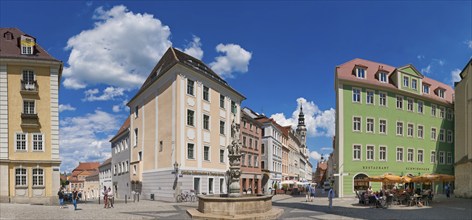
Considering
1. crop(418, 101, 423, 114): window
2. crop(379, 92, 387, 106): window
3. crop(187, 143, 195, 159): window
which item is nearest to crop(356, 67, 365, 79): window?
crop(379, 92, 387, 106): window

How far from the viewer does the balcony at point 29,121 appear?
30109 millimetres

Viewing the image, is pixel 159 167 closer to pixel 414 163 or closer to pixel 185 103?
pixel 185 103

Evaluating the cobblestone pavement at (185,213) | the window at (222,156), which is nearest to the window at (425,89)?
the cobblestone pavement at (185,213)

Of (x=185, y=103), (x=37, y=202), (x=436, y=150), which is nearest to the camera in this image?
(x=37, y=202)

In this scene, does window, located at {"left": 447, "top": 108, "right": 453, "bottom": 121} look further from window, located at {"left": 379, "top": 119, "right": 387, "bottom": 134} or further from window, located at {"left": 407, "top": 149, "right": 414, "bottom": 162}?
window, located at {"left": 379, "top": 119, "right": 387, "bottom": 134}

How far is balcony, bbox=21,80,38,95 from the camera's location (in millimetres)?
30438

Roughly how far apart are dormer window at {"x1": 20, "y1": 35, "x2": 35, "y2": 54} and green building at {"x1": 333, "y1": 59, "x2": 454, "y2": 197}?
97.1ft

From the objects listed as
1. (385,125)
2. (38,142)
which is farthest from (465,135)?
(38,142)

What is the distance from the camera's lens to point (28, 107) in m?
30.6

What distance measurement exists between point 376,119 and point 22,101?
35.3 m

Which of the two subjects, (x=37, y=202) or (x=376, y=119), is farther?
(x=376, y=119)

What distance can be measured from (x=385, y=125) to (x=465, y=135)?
7.99 metres

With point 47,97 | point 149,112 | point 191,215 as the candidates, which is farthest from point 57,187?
point 191,215

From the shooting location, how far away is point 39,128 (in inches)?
1206
